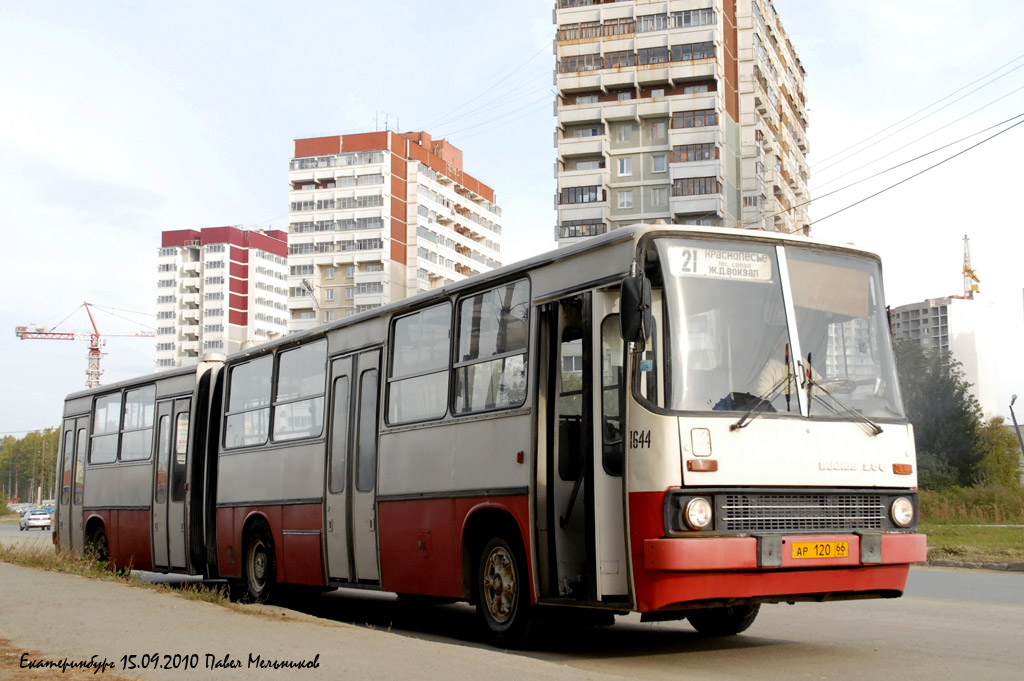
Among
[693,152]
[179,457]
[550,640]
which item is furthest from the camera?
[693,152]

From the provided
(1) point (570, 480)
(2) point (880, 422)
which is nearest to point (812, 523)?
(2) point (880, 422)

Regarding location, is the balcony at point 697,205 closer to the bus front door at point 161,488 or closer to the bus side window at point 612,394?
the bus front door at point 161,488

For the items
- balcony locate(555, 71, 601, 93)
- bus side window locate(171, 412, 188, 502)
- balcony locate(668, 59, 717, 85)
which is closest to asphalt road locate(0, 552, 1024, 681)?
bus side window locate(171, 412, 188, 502)

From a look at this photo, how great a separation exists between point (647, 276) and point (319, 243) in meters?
128

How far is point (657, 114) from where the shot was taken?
87000mm

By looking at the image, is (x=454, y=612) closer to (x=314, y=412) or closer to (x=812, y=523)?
(x=314, y=412)

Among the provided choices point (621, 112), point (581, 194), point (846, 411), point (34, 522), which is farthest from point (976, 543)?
point (621, 112)

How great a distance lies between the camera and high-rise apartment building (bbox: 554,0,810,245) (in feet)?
278

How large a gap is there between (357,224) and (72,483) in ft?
370

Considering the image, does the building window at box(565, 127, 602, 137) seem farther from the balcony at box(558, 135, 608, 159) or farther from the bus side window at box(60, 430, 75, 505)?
the bus side window at box(60, 430, 75, 505)

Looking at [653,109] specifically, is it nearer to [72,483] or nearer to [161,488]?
[72,483]

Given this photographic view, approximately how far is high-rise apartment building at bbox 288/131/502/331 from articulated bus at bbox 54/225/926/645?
11785 centimetres

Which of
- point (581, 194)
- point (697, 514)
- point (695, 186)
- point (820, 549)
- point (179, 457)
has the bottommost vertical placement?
point (820, 549)

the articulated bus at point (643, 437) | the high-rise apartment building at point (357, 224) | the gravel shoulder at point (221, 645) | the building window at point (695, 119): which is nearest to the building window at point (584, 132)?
the building window at point (695, 119)
